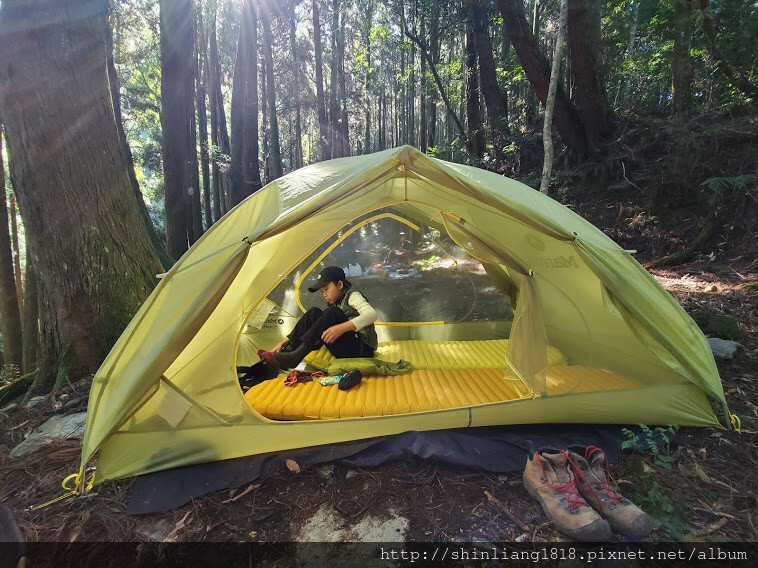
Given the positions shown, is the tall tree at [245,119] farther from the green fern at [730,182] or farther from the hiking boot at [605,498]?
the hiking boot at [605,498]

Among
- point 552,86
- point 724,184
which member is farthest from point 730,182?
point 552,86

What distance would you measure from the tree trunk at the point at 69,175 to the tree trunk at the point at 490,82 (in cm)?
1017

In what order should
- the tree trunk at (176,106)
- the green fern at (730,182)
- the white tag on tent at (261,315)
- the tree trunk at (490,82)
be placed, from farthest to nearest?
the tree trunk at (490,82)
the tree trunk at (176,106)
the green fern at (730,182)
the white tag on tent at (261,315)

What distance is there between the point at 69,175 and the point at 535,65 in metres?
8.12

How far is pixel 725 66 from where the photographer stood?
6379 millimetres

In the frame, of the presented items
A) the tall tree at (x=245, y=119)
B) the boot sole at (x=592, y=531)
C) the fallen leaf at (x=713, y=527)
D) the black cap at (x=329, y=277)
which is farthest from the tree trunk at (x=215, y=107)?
the fallen leaf at (x=713, y=527)

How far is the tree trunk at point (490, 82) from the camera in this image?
11.3m

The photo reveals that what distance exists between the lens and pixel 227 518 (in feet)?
6.35

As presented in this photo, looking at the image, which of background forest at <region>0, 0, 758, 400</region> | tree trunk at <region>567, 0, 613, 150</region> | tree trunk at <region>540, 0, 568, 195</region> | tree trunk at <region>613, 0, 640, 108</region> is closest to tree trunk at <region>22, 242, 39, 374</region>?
background forest at <region>0, 0, 758, 400</region>

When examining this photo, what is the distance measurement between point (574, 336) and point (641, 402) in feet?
2.88

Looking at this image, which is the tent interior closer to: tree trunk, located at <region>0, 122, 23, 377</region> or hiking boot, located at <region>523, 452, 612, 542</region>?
hiking boot, located at <region>523, 452, 612, 542</region>

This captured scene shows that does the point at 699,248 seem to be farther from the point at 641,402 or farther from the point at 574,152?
the point at 641,402

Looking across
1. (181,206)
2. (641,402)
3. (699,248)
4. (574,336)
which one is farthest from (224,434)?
(699,248)

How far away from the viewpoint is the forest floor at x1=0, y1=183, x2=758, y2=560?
5.97ft
